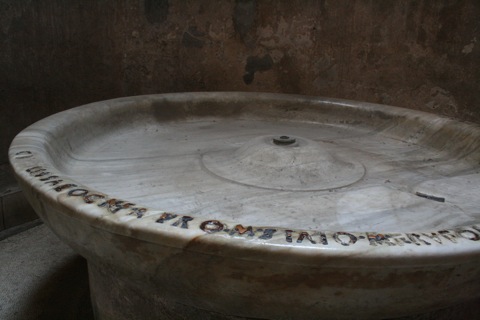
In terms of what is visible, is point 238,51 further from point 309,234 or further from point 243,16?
point 309,234

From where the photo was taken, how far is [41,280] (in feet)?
7.27

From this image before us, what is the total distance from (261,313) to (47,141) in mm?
1084

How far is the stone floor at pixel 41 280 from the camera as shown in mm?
1996

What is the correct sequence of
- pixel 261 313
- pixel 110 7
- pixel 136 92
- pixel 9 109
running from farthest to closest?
pixel 136 92 → pixel 110 7 → pixel 9 109 → pixel 261 313

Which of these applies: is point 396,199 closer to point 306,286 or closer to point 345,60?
point 306,286

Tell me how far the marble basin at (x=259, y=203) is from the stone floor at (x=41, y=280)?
0.36 meters

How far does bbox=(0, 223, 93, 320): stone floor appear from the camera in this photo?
78.6 inches

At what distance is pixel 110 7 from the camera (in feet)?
9.70

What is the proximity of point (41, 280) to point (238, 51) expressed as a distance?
6.30 feet

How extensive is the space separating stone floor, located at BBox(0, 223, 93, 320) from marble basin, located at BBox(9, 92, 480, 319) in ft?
1.17

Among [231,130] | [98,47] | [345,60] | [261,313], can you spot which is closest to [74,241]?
[261,313]

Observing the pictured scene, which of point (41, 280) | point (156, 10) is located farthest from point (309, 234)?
point (156, 10)

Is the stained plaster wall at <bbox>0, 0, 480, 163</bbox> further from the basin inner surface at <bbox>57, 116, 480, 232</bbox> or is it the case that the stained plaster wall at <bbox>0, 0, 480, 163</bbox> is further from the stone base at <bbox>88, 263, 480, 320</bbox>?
the stone base at <bbox>88, 263, 480, 320</bbox>

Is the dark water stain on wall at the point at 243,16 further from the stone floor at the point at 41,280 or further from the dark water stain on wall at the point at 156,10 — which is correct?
the stone floor at the point at 41,280
